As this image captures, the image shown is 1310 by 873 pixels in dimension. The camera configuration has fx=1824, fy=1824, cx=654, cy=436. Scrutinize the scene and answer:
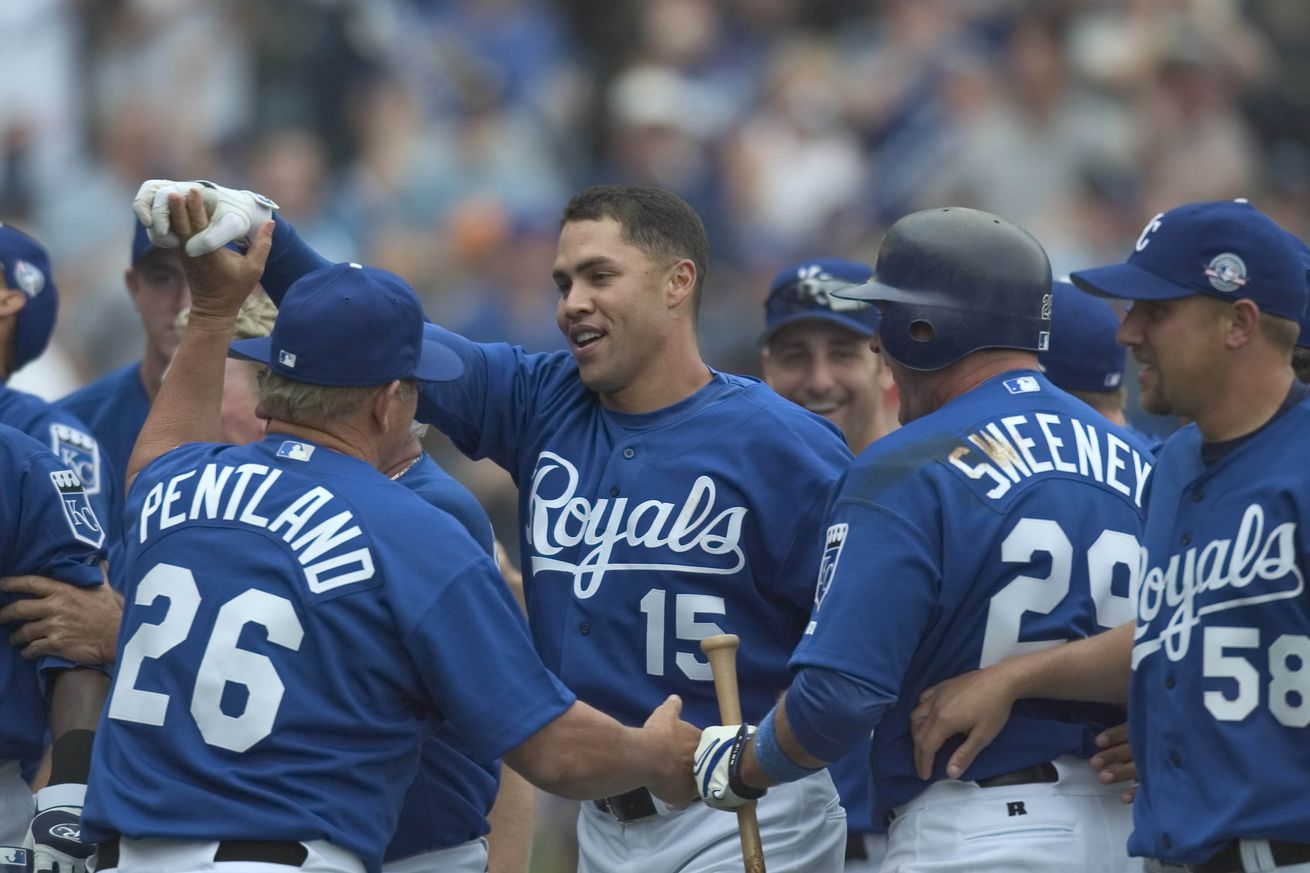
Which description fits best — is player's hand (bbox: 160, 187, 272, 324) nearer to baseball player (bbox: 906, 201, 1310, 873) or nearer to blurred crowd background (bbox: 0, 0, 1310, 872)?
baseball player (bbox: 906, 201, 1310, 873)

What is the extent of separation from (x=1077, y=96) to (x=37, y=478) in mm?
10858

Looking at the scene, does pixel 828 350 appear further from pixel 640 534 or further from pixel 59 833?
pixel 59 833

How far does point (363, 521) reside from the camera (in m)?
3.84

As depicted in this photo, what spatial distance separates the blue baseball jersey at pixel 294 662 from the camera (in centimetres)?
372

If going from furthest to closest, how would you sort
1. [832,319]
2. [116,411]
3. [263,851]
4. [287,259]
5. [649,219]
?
[116,411] < [832,319] < [649,219] < [287,259] < [263,851]

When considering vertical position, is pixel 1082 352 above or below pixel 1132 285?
below

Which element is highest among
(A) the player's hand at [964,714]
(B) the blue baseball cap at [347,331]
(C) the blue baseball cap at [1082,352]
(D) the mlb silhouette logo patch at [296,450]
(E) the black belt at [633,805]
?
(B) the blue baseball cap at [347,331]

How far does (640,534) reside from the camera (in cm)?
469

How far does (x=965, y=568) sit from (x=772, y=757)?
A: 0.62 m

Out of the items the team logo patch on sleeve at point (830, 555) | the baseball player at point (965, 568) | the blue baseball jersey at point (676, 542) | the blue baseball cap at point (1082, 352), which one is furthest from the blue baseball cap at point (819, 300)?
the team logo patch on sleeve at point (830, 555)

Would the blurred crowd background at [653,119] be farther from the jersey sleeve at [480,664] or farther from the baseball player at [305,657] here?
the jersey sleeve at [480,664]

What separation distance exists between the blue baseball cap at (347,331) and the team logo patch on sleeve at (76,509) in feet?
2.56

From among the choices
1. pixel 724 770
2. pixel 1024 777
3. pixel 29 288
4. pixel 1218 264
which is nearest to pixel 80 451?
pixel 29 288

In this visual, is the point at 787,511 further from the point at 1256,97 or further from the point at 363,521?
the point at 1256,97
